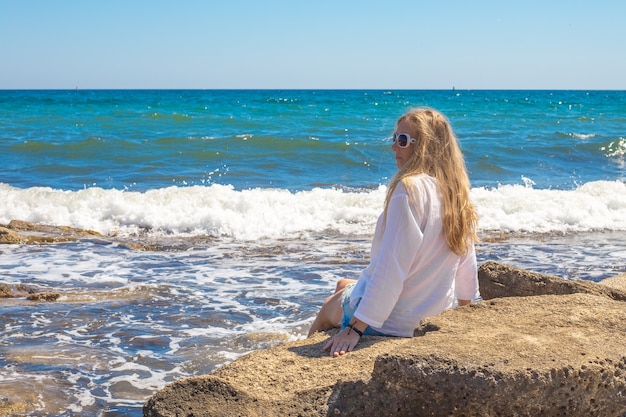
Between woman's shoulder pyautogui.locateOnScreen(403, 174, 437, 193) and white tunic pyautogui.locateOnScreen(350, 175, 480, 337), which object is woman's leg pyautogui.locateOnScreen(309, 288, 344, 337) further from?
woman's shoulder pyautogui.locateOnScreen(403, 174, 437, 193)

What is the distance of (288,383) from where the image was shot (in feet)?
9.77

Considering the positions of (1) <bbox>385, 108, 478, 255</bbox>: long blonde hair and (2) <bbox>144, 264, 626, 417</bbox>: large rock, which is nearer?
(2) <bbox>144, 264, 626, 417</bbox>: large rock

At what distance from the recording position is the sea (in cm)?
530

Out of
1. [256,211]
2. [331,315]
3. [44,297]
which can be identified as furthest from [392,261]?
[256,211]

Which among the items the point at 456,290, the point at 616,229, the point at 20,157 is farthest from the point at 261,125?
the point at 456,290

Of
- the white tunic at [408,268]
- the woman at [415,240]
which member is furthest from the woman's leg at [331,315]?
the white tunic at [408,268]

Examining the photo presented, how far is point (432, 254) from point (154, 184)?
11.6 metres

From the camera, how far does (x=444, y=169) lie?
133 inches

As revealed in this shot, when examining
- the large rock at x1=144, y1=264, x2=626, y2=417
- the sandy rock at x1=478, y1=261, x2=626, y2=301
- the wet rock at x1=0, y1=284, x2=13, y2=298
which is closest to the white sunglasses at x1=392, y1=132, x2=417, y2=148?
the large rock at x1=144, y1=264, x2=626, y2=417

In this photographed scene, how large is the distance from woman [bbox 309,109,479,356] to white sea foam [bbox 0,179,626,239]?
6760mm

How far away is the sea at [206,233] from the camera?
5.30m

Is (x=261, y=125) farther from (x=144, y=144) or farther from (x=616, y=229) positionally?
(x=616, y=229)

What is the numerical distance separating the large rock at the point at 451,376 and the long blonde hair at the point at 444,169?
1.17 feet

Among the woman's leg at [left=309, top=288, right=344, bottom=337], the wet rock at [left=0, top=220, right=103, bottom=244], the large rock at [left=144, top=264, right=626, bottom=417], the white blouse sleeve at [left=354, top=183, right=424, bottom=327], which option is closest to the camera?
the large rock at [left=144, top=264, right=626, bottom=417]
